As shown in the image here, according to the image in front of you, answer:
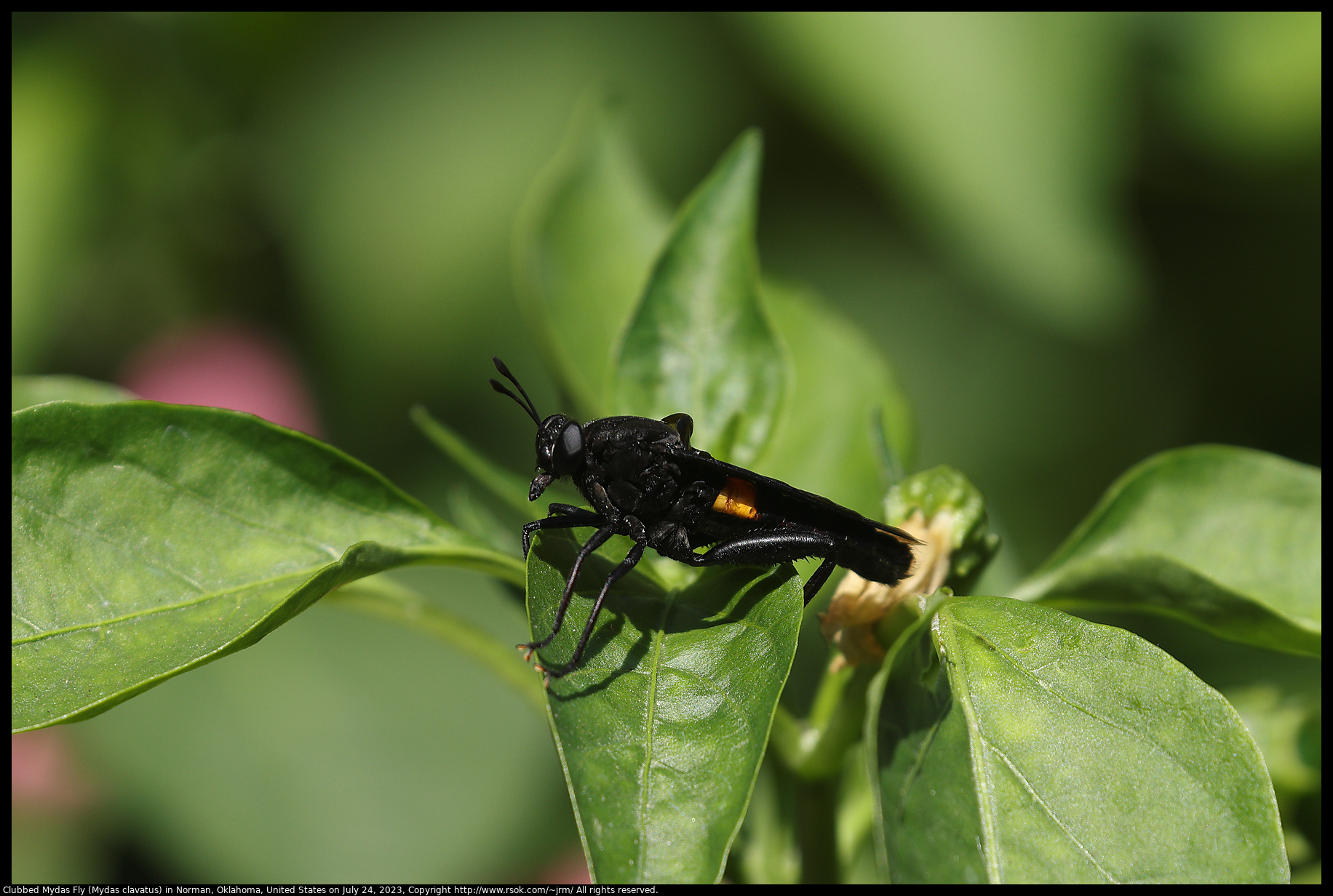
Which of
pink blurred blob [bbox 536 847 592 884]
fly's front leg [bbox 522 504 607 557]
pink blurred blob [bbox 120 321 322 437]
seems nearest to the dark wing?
fly's front leg [bbox 522 504 607 557]

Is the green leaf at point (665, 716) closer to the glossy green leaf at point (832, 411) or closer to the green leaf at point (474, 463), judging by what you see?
the green leaf at point (474, 463)

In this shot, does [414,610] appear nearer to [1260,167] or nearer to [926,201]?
[926,201]

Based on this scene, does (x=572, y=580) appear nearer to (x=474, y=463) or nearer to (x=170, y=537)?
(x=474, y=463)

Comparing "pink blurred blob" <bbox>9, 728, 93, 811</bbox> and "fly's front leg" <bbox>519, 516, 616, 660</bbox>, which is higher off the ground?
"fly's front leg" <bbox>519, 516, 616, 660</bbox>

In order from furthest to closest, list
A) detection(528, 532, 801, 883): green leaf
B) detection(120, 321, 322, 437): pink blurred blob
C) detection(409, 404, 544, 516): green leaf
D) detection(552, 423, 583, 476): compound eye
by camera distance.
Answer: detection(120, 321, 322, 437): pink blurred blob → detection(552, 423, 583, 476): compound eye → detection(409, 404, 544, 516): green leaf → detection(528, 532, 801, 883): green leaf

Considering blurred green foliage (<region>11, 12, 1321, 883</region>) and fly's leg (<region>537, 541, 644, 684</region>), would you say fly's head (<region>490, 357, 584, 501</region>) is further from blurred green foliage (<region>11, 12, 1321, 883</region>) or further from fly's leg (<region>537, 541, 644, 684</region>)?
blurred green foliage (<region>11, 12, 1321, 883</region>)

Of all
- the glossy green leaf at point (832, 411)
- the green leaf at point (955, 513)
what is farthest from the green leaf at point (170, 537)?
the glossy green leaf at point (832, 411)
